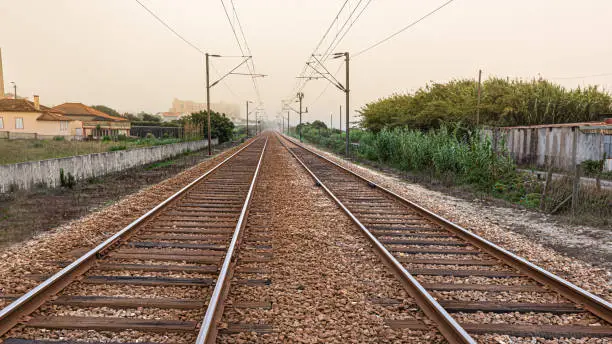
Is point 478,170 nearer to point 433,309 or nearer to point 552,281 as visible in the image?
point 552,281

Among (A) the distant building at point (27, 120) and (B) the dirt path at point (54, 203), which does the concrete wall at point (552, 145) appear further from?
(A) the distant building at point (27, 120)

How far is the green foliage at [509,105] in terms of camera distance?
22.3 m

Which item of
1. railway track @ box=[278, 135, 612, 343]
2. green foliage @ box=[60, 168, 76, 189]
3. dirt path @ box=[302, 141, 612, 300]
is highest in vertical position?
green foliage @ box=[60, 168, 76, 189]

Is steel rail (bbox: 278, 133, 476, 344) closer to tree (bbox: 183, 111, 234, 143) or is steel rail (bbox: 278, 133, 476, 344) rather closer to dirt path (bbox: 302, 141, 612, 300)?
dirt path (bbox: 302, 141, 612, 300)

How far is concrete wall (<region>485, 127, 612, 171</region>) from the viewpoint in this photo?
16.1 m

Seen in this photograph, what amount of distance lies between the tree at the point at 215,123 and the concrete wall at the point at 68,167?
21215 mm

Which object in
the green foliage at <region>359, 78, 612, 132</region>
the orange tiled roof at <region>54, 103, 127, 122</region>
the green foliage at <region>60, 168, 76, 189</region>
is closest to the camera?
the green foliage at <region>60, 168, 76, 189</region>

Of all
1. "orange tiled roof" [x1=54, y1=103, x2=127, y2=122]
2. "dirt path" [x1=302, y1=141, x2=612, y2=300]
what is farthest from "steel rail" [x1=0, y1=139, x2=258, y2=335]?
"orange tiled roof" [x1=54, y1=103, x2=127, y2=122]

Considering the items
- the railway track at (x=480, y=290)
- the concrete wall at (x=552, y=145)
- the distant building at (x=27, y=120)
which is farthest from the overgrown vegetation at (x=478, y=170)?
the distant building at (x=27, y=120)

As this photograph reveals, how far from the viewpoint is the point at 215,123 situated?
47812 mm

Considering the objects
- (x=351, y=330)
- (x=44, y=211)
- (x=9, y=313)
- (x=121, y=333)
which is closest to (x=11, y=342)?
(x=9, y=313)

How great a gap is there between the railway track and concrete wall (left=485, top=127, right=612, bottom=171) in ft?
29.4

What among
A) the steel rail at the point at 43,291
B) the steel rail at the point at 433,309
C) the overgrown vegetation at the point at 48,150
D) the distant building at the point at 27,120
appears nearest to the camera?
the steel rail at the point at 433,309

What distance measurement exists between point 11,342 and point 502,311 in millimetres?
5060
